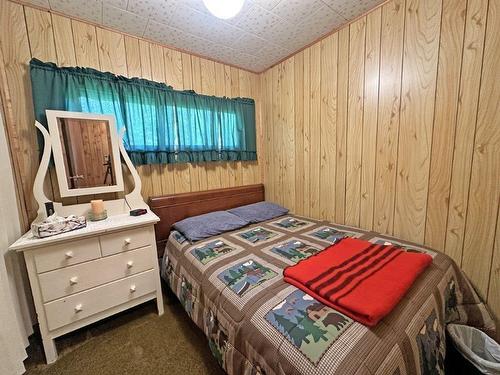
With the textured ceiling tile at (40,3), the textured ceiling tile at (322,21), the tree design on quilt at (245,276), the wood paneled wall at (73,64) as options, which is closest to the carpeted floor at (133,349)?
the tree design on quilt at (245,276)

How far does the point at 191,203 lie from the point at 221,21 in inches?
66.2

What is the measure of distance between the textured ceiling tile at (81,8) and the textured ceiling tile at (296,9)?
1318mm

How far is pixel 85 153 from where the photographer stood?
5.60 feet

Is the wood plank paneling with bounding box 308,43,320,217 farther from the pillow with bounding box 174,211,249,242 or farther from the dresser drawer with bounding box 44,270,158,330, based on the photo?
the dresser drawer with bounding box 44,270,158,330

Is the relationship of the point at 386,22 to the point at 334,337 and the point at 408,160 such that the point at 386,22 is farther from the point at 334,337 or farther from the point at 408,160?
the point at 334,337

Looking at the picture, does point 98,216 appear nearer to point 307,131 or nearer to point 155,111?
point 155,111

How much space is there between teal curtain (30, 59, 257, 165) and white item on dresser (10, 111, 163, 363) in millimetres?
140

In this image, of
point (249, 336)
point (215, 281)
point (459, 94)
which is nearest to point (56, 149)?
point (215, 281)

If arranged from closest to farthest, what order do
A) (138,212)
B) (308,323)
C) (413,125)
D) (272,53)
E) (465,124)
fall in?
(308,323)
(465,124)
(413,125)
(138,212)
(272,53)

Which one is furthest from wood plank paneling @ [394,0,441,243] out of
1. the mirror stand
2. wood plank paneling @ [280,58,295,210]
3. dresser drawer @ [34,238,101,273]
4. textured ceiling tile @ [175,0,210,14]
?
dresser drawer @ [34,238,101,273]

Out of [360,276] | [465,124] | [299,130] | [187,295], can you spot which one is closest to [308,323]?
[360,276]

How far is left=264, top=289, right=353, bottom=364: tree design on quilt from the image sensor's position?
767mm

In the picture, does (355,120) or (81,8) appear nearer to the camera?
(81,8)

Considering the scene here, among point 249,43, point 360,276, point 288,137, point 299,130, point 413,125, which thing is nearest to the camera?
point 360,276
